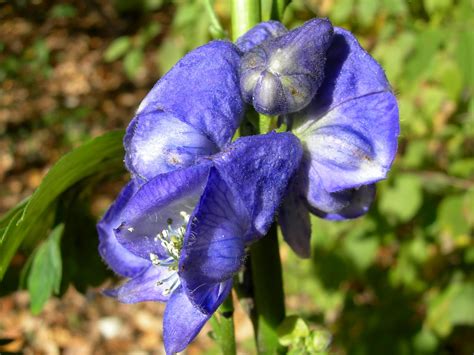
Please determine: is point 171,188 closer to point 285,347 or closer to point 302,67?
point 302,67

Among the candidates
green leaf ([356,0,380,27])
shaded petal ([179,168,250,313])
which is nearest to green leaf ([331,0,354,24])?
green leaf ([356,0,380,27])

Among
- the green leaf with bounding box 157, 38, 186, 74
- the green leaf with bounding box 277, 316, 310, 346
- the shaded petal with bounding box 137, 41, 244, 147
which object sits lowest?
the green leaf with bounding box 157, 38, 186, 74

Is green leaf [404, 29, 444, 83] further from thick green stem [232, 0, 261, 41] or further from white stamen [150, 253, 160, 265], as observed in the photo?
white stamen [150, 253, 160, 265]

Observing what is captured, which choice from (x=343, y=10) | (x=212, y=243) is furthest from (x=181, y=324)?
(x=343, y=10)

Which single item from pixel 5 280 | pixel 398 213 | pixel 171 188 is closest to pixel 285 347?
pixel 171 188

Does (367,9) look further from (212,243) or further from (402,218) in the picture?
(212,243)
